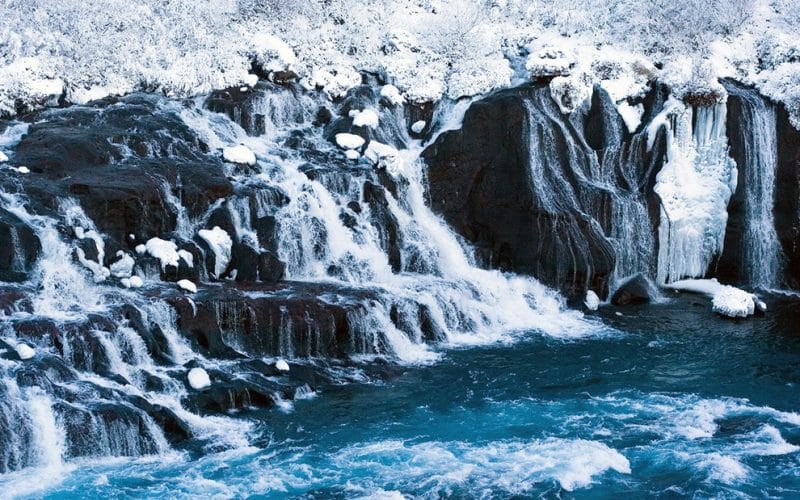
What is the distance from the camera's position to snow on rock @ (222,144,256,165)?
20.9 meters

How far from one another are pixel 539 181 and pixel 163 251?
9.31 meters

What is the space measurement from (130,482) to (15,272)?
600 centimetres

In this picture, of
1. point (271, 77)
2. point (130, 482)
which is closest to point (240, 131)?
point (271, 77)

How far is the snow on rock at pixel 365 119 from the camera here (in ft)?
76.1

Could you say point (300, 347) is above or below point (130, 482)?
above

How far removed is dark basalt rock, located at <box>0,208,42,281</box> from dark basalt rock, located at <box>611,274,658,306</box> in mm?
12519

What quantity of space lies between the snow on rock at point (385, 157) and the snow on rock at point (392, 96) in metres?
2.65

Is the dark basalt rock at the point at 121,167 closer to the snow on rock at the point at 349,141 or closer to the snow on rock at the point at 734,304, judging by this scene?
the snow on rock at the point at 349,141

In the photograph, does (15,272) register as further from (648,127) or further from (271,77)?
(648,127)

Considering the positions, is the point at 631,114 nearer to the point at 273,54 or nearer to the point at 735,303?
the point at 735,303

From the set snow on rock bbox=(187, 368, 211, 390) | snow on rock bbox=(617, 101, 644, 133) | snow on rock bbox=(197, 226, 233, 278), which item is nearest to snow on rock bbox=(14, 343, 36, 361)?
snow on rock bbox=(187, 368, 211, 390)

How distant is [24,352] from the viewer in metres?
14.0

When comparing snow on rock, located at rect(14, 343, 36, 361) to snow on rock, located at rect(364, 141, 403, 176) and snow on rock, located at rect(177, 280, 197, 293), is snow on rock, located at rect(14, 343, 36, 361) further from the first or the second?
snow on rock, located at rect(364, 141, 403, 176)

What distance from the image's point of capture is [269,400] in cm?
1503
